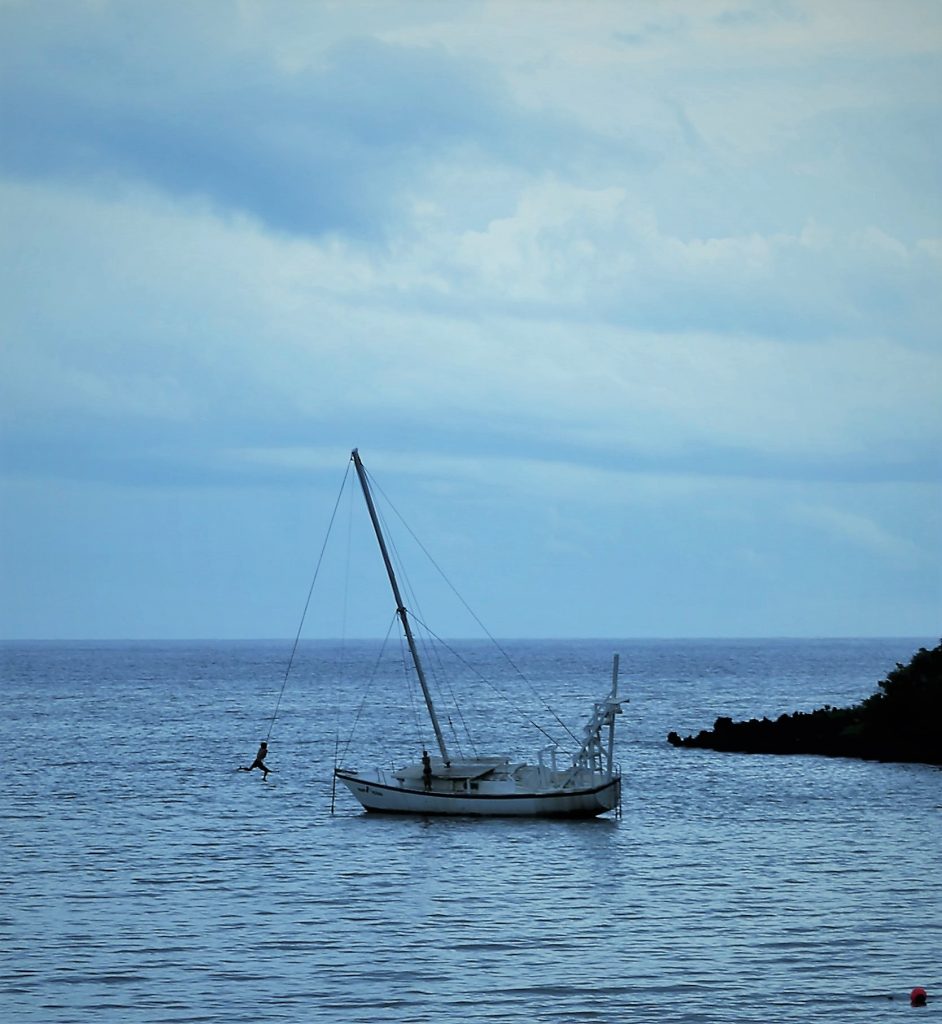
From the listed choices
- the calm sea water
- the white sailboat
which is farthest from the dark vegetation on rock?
the white sailboat

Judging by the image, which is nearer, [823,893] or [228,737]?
[823,893]

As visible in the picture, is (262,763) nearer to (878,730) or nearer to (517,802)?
(517,802)

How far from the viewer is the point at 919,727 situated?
83875 mm

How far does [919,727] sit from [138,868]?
49574 millimetres

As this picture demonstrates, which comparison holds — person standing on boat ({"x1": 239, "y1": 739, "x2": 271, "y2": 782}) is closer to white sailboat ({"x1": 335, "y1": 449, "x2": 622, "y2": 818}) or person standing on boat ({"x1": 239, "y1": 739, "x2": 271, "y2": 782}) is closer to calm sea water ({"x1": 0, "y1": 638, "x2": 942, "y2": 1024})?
calm sea water ({"x1": 0, "y1": 638, "x2": 942, "y2": 1024})

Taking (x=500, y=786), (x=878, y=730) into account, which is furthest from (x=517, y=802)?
(x=878, y=730)

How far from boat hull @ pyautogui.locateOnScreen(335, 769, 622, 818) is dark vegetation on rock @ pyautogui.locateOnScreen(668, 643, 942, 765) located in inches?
1168

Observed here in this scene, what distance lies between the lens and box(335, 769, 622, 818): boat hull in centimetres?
5744

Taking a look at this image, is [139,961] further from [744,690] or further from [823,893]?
[744,690]

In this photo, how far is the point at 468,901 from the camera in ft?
142

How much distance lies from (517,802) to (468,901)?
47.3 feet

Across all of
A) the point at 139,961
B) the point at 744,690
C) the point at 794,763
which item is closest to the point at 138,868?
the point at 139,961

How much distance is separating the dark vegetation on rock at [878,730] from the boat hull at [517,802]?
2966cm

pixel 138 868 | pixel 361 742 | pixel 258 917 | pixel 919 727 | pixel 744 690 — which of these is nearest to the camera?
pixel 258 917
